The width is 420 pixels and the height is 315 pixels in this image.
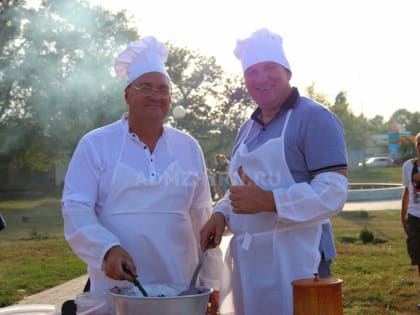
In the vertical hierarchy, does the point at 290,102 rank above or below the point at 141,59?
below

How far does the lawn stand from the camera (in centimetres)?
655

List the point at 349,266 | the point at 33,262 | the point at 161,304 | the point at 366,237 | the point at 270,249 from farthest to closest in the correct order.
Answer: the point at 366,237
the point at 33,262
the point at 349,266
the point at 270,249
the point at 161,304

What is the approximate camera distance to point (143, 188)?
2580mm

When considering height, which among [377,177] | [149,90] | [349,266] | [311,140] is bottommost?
[349,266]

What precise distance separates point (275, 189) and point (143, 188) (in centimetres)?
58

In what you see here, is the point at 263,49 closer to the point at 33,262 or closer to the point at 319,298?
the point at 319,298

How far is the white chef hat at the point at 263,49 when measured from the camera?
245 centimetres

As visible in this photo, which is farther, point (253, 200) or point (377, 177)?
point (377, 177)

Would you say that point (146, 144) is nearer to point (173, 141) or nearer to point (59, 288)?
point (173, 141)

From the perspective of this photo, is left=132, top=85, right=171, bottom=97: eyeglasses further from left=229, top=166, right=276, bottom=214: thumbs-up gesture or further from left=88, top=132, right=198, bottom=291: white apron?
left=229, top=166, right=276, bottom=214: thumbs-up gesture

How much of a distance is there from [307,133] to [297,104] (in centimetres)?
18

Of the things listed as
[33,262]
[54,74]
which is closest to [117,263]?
[33,262]

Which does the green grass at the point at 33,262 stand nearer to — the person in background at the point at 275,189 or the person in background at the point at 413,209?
the person in background at the point at 413,209

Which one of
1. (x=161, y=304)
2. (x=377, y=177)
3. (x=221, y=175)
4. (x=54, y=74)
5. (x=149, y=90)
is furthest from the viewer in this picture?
(x=377, y=177)
